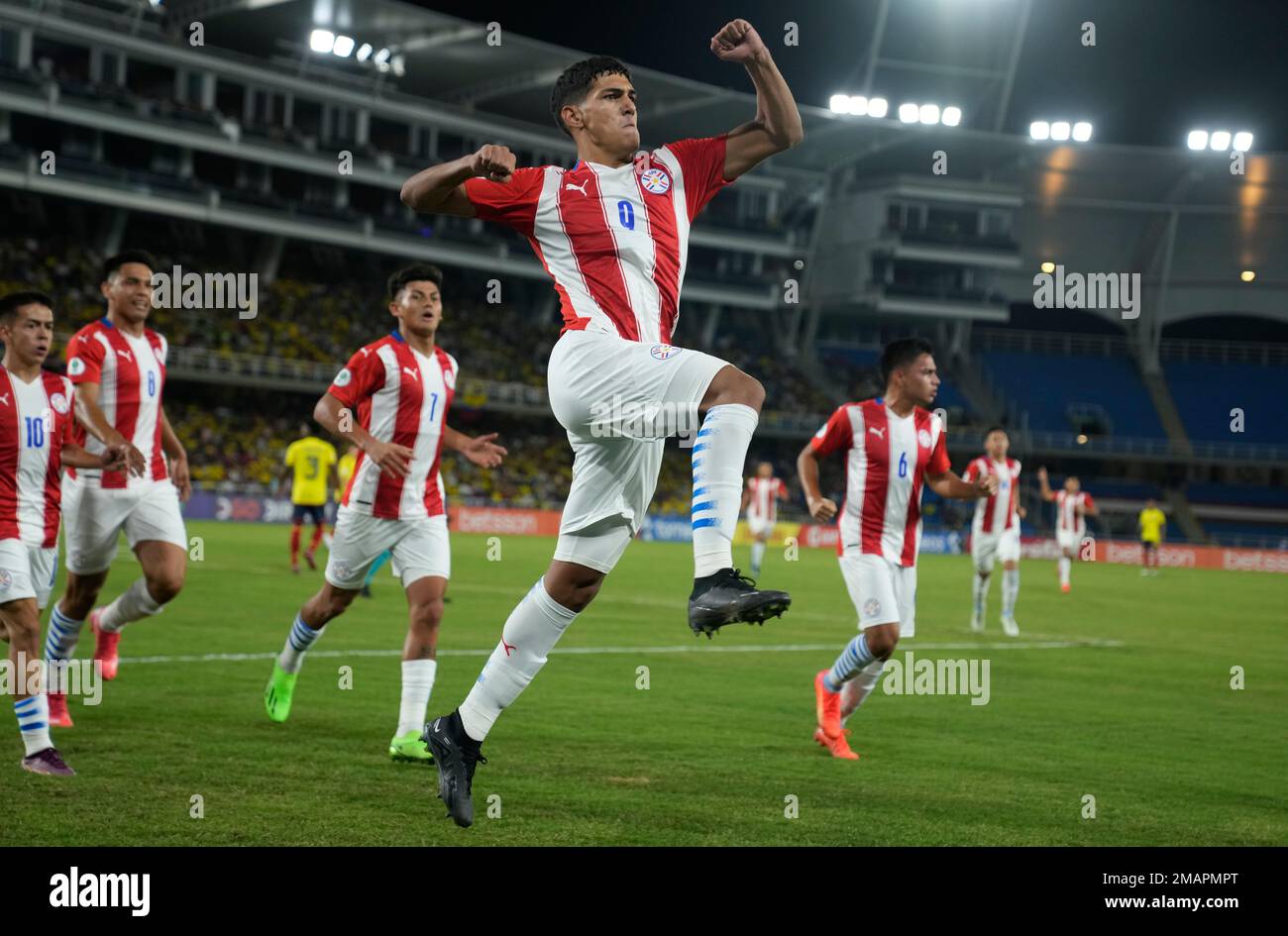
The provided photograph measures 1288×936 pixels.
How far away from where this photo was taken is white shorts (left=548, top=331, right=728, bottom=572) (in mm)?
4750

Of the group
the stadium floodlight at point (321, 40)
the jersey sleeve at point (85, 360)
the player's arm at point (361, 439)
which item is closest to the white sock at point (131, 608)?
the jersey sleeve at point (85, 360)

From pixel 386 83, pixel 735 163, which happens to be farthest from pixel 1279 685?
pixel 386 83

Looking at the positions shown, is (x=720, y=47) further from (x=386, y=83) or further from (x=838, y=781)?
(x=386, y=83)

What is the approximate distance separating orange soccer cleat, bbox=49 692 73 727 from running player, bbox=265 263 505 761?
1.15 meters

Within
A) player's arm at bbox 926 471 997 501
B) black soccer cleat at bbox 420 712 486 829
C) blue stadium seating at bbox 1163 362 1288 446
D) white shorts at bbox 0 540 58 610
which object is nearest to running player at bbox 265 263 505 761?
white shorts at bbox 0 540 58 610

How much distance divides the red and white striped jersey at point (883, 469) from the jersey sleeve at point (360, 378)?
2.93 metres

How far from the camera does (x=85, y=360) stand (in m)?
8.55

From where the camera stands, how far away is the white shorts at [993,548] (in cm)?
1884

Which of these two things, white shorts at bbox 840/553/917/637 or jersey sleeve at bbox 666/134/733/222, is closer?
jersey sleeve at bbox 666/134/733/222

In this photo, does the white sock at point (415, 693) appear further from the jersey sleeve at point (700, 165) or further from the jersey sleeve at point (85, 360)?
the jersey sleeve at point (700, 165)

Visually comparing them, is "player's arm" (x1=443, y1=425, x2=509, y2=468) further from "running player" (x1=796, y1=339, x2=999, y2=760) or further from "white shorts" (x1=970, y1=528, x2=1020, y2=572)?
"white shorts" (x1=970, y1=528, x2=1020, y2=572)

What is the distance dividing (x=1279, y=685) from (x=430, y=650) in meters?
9.06

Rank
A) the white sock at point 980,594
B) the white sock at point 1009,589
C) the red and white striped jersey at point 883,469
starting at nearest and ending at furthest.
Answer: the red and white striped jersey at point 883,469 < the white sock at point 980,594 < the white sock at point 1009,589

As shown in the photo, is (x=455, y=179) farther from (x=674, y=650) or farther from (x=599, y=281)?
(x=674, y=650)
